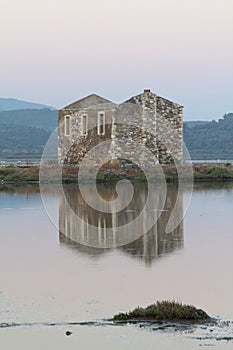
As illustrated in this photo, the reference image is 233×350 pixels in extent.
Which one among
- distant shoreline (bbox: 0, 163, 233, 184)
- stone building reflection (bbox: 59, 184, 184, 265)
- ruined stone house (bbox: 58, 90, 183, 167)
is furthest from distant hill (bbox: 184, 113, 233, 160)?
stone building reflection (bbox: 59, 184, 184, 265)

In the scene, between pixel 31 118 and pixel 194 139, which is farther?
pixel 31 118

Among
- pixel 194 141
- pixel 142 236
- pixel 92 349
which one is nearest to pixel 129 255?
pixel 142 236

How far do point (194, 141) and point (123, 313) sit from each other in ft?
258

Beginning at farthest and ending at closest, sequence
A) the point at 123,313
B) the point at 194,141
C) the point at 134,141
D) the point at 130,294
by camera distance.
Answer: the point at 194,141 < the point at 134,141 < the point at 130,294 < the point at 123,313

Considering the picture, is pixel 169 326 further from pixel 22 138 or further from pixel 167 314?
pixel 22 138

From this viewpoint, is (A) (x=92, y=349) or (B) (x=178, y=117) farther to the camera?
(B) (x=178, y=117)

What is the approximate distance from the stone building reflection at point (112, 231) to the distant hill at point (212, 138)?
161 feet

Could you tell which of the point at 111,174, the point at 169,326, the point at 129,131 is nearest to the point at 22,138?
the point at 111,174

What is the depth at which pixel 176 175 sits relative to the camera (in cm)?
3484

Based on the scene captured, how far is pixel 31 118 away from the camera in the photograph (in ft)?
479

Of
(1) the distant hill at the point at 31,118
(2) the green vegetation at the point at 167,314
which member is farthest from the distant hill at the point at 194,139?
(2) the green vegetation at the point at 167,314

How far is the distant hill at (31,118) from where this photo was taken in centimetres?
14012

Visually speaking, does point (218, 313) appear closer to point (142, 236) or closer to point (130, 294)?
point (130, 294)

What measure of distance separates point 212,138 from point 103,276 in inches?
3130
